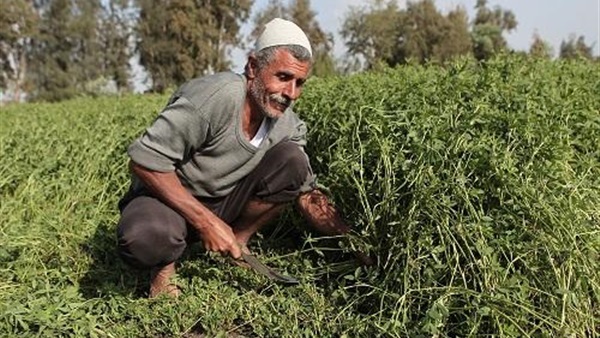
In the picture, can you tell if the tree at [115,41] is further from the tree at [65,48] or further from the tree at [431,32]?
the tree at [431,32]

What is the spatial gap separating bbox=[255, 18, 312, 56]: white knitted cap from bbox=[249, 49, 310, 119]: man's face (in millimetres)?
44

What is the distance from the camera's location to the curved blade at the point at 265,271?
8.04 ft

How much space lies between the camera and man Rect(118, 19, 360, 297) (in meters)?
2.38

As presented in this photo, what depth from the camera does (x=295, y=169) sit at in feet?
8.71

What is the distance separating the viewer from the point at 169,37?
104 ft

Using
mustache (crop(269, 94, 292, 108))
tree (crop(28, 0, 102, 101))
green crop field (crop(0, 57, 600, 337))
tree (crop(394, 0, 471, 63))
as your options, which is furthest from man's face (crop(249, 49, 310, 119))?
tree (crop(28, 0, 102, 101))

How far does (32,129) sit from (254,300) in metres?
3.64

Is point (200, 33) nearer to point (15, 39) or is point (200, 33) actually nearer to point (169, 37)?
point (169, 37)

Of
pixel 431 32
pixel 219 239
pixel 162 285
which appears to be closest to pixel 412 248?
pixel 219 239

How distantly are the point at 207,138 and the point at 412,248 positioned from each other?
92cm

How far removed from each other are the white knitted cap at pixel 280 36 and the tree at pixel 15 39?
29474 millimetres

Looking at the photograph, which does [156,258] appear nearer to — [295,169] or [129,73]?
[295,169]

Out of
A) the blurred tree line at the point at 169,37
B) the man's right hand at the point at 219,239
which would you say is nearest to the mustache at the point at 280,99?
the man's right hand at the point at 219,239

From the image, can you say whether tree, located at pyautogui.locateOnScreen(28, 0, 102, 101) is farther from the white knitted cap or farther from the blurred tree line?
the white knitted cap
